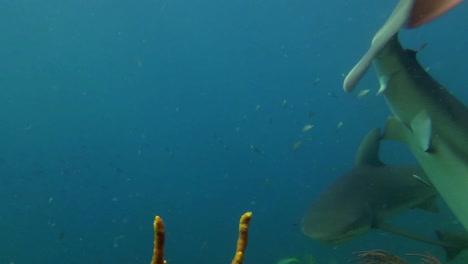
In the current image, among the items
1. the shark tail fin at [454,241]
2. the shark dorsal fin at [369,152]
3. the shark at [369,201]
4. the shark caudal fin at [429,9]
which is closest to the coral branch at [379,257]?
the shark at [369,201]

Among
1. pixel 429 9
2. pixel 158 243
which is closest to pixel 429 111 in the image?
pixel 429 9

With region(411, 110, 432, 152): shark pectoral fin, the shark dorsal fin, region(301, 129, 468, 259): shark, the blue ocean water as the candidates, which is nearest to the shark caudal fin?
region(411, 110, 432, 152): shark pectoral fin

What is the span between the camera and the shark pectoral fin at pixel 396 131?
431 cm

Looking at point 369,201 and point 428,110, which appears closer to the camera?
point 428,110

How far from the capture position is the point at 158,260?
2.01m

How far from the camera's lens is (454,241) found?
4969mm

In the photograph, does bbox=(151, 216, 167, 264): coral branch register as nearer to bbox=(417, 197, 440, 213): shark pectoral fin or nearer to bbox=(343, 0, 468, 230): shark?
bbox=(343, 0, 468, 230): shark

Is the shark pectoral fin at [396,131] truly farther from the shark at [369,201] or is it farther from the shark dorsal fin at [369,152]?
the shark dorsal fin at [369,152]

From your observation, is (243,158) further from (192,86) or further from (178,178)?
(192,86)

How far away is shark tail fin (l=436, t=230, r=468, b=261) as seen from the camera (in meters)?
4.92

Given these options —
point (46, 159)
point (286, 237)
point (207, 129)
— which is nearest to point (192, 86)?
point (207, 129)

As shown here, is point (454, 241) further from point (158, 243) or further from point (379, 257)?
point (158, 243)

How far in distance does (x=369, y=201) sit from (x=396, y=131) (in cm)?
178

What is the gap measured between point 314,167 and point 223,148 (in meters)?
10.1
